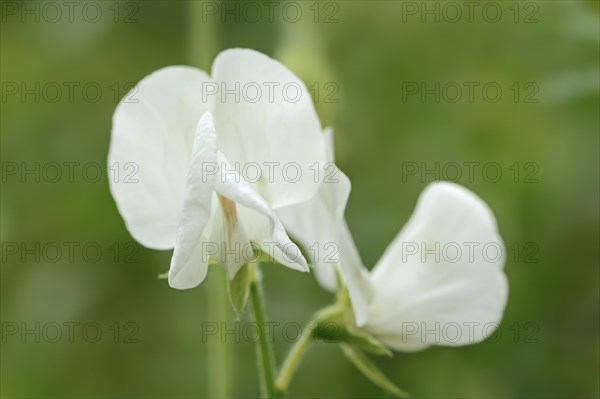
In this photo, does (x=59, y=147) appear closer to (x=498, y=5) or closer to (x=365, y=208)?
(x=365, y=208)

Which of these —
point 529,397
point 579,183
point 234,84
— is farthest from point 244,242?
point 579,183
